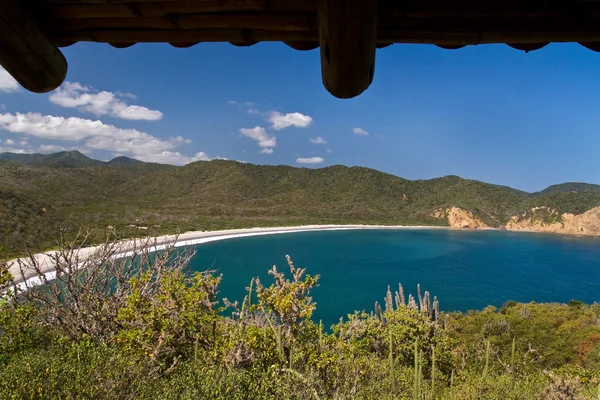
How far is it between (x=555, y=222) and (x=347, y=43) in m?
105

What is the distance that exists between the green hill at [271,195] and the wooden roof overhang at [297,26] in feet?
187

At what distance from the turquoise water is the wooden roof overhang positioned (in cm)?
1536

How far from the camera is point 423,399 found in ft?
20.1

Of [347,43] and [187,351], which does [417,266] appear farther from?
[347,43]

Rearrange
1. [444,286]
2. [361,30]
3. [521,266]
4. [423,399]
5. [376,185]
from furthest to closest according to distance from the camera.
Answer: [376,185], [521,266], [444,286], [423,399], [361,30]

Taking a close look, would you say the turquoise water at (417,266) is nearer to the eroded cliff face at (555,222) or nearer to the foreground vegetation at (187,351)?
the eroded cliff face at (555,222)

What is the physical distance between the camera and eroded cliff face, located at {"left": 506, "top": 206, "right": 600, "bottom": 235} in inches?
3093

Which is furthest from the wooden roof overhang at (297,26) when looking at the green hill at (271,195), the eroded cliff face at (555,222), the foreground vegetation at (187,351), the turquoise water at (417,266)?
the eroded cliff face at (555,222)

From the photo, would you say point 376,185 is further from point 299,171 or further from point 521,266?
point 521,266

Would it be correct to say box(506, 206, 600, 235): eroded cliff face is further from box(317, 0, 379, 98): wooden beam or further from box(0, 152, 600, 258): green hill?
box(317, 0, 379, 98): wooden beam

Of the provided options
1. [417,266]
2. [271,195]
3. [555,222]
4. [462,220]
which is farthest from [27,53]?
[555,222]

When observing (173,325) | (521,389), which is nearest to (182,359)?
(173,325)

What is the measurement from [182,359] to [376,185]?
104m

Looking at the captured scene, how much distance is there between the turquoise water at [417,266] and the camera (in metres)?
30.6
